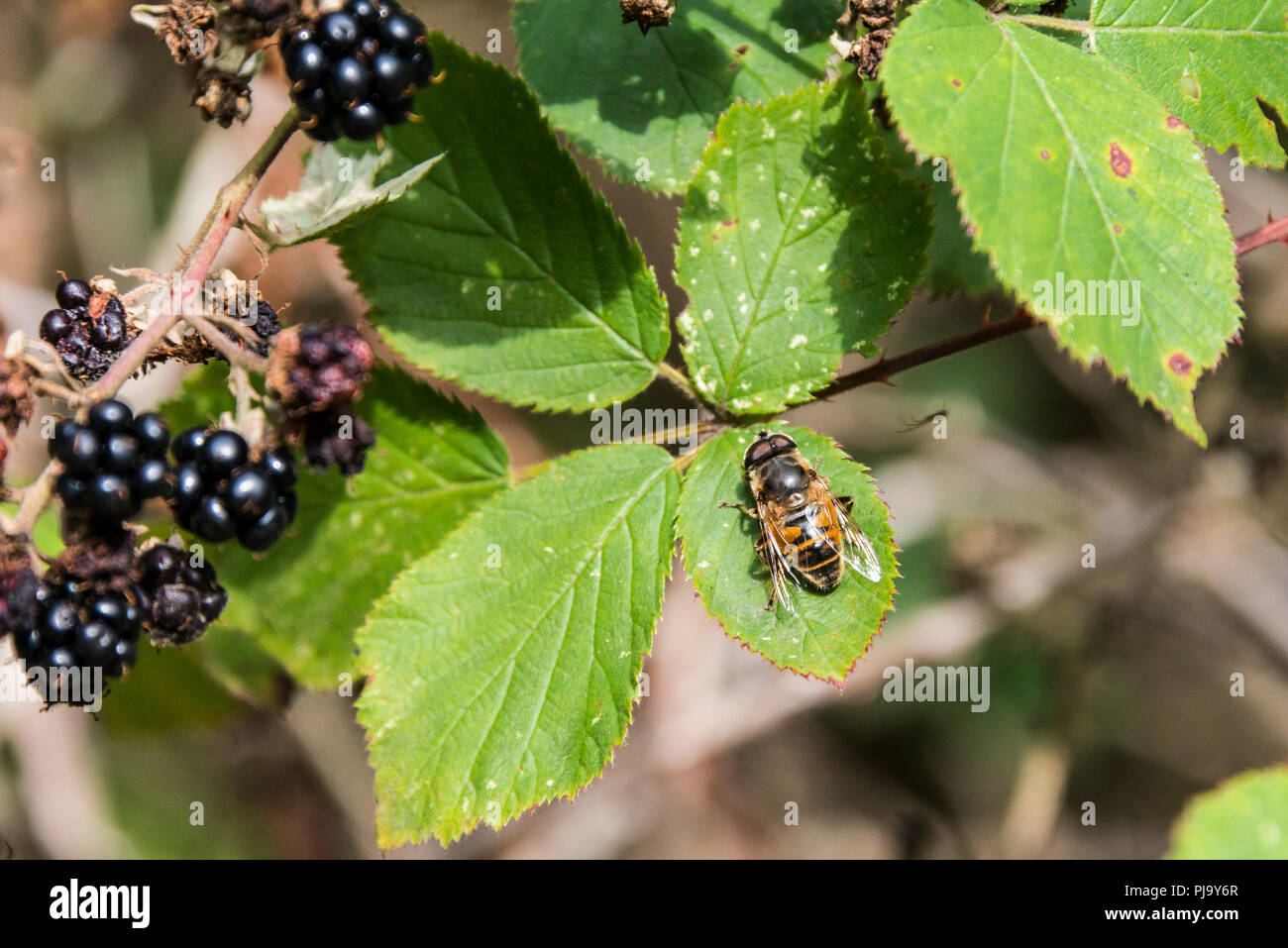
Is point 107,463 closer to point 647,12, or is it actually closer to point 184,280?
point 184,280

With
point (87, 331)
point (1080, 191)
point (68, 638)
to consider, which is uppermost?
point (1080, 191)

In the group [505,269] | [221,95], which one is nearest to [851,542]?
[505,269]

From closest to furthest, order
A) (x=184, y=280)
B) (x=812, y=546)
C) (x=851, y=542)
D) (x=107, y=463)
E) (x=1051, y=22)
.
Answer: (x=107, y=463)
(x=184, y=280)
(x=1051, y=22)
(x=812, y=546)
(x=851, y=542)

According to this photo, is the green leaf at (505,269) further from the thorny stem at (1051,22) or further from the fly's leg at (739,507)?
the thorny stem at (1051,22)

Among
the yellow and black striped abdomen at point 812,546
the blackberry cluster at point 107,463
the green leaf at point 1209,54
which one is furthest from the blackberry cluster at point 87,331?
the green leaf at point 1209,54
